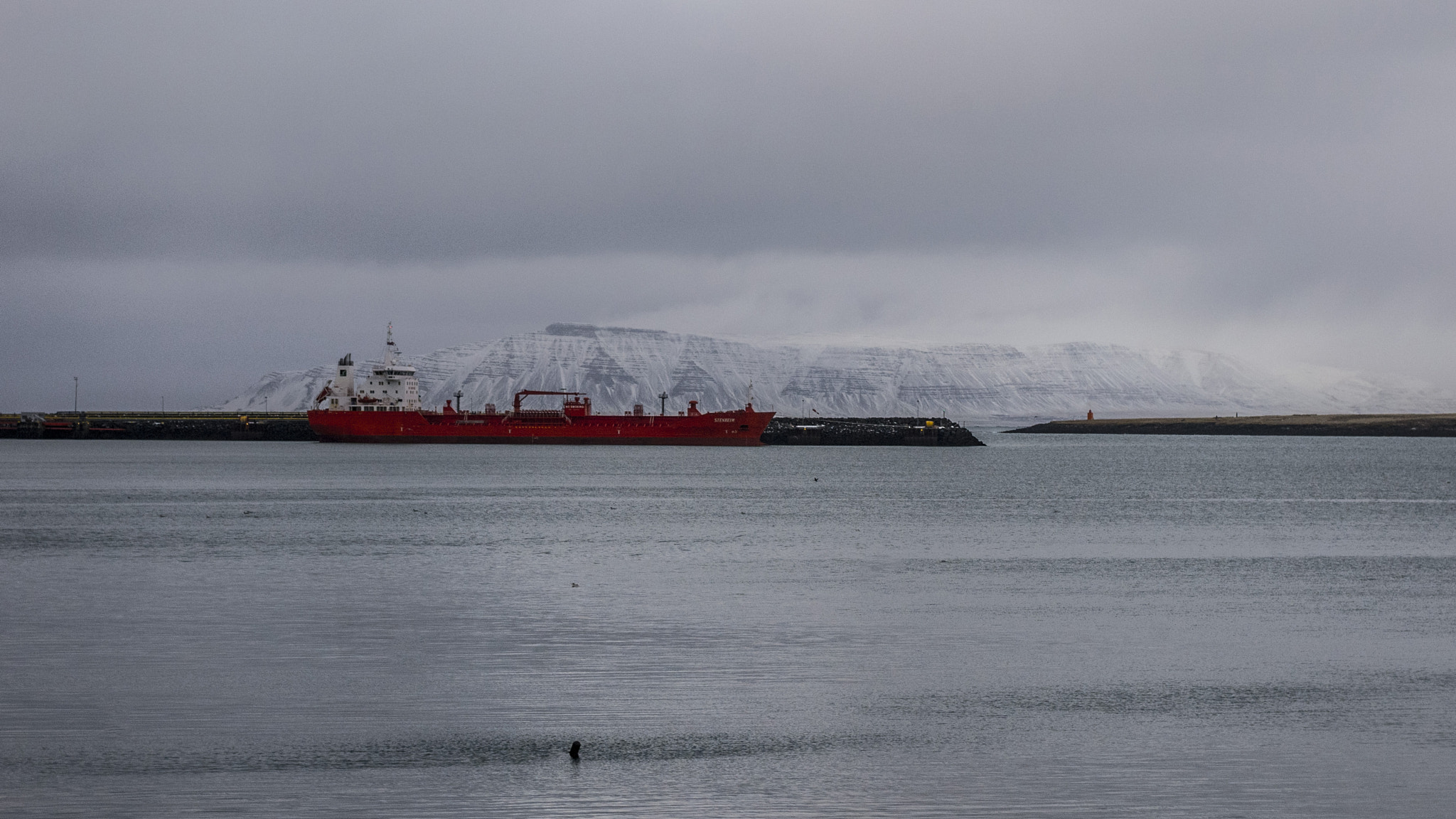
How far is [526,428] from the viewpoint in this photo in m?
114

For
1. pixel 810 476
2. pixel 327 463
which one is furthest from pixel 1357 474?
pixel 327 463

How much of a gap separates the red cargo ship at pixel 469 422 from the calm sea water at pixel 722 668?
6775 cm

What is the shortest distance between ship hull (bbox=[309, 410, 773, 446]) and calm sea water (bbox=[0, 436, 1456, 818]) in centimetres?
6856

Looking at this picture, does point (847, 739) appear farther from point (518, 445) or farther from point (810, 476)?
point (518, 445)

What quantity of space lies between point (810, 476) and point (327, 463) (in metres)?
30.7

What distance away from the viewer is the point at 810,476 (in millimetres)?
72312

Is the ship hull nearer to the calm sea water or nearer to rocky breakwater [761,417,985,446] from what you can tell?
rocky breakwater [761,417,985,446]

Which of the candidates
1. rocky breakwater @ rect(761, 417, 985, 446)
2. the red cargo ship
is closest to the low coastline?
rocky breakwater @ rect(761, 417, 985, 446)

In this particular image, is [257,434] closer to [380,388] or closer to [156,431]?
[156,431]

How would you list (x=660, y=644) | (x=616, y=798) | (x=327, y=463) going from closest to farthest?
(x=616, y=798) < (x=660, y=644) < (x=327, y=463)

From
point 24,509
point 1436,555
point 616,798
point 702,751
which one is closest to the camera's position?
point 616,798

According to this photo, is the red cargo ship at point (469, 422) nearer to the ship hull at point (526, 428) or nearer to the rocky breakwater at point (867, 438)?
the ship hull at point (526, 428)

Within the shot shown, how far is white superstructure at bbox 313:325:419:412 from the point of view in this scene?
106 m

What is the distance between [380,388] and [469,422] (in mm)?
8959
